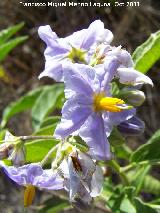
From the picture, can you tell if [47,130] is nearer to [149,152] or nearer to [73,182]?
[149,152]

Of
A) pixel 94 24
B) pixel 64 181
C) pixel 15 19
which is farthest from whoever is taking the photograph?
pixel 15 19

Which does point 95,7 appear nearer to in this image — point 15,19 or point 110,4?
point 110,4

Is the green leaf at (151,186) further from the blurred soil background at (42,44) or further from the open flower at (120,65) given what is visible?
the blurred soil background at (42,44)

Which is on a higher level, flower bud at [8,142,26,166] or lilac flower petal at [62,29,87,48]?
lilac flower petal at [62,29,87,48]

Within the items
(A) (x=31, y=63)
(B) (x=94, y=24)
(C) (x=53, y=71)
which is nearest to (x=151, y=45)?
(B) (x=94, y=24)

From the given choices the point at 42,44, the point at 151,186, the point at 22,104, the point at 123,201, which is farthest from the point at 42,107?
the point at 42,44

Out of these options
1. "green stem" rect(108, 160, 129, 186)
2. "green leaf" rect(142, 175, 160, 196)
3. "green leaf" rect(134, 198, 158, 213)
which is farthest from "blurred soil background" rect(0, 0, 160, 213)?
"green leaf" rect(134, 198, 158, 213)

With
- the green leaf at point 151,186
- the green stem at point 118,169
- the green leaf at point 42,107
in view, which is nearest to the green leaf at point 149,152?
the green stem at point 118,169

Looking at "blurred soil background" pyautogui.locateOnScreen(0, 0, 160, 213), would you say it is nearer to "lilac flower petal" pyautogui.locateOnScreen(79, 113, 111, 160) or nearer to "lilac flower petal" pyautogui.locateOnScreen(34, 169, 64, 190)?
"lilac flower petal" pyautogui.locateOnScreen(34, 169, 64, 190)
